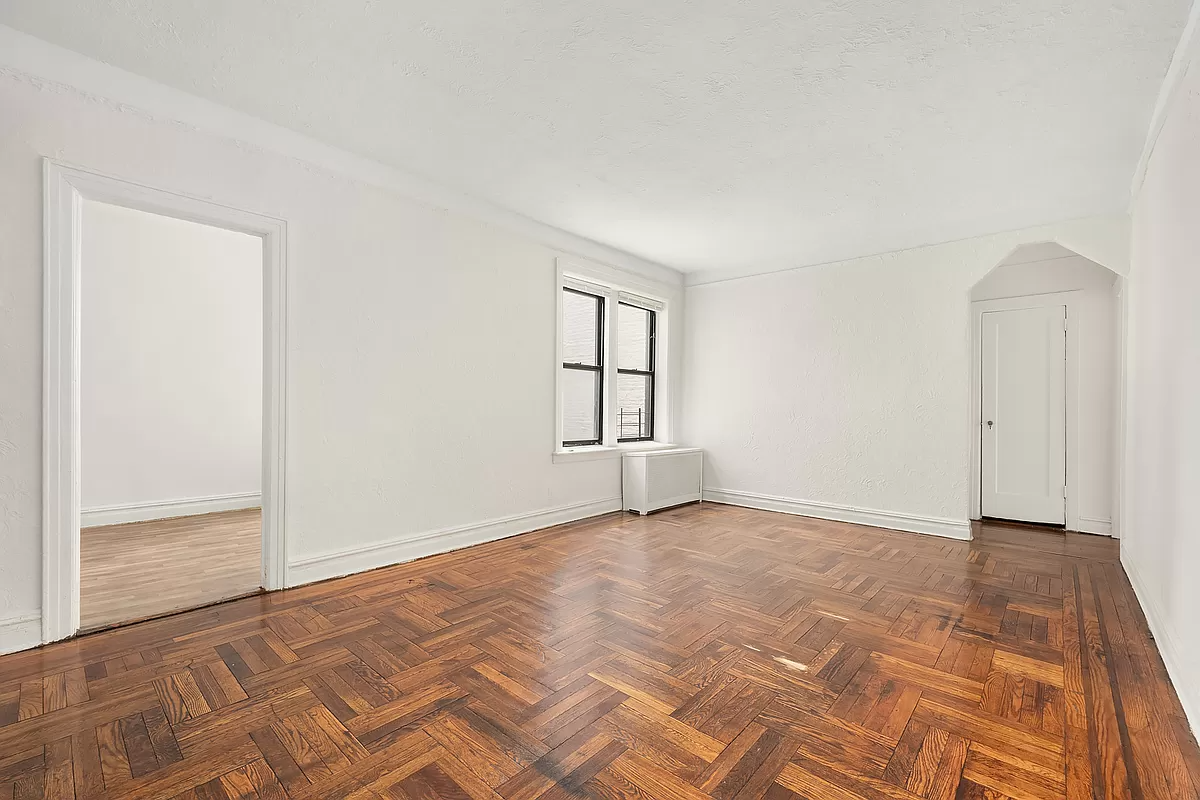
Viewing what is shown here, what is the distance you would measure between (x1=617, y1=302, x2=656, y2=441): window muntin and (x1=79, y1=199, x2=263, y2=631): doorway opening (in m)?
3.48

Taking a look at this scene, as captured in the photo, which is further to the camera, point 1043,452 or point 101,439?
point 1043,452

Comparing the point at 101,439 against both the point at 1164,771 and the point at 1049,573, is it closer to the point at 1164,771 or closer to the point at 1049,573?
the point at 1164,771

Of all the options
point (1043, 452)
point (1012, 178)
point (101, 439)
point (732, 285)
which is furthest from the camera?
point (732, 285)

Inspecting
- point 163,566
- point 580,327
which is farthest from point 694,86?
point 163,566

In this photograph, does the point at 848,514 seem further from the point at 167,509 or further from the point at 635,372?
the point at 167,509

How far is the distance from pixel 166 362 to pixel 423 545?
3.33 m

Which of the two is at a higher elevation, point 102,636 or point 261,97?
point 261,97

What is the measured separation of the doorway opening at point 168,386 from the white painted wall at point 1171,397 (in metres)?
5.20

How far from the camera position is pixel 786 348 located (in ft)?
18.7

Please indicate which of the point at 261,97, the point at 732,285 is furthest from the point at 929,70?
the point at 732,285

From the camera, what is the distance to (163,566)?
362 cm

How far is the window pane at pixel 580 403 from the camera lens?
536cm

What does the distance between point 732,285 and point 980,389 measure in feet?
8.70

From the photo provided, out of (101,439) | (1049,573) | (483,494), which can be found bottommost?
(1049,573)
